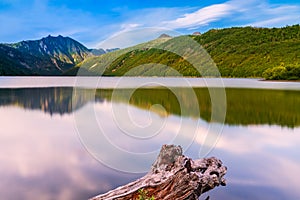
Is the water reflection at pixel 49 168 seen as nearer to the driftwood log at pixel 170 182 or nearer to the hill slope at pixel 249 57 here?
the driftwood log at pixel 170 182

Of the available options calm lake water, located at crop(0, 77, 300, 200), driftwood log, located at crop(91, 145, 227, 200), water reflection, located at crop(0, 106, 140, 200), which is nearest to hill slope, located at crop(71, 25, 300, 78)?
calm lake water, located at crop(0, 77, 300, 200)

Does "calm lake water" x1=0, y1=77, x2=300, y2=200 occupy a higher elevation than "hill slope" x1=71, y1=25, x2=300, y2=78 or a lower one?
lower

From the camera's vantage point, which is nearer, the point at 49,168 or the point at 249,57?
the point at 49,168

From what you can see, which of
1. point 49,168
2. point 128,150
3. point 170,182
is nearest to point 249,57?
point 128,150

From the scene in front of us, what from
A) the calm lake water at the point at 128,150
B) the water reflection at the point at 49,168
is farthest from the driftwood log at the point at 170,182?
the water reflection at the point at 49,168

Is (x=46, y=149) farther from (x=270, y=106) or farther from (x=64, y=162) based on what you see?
(x=270, y=106)

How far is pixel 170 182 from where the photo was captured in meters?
6.70

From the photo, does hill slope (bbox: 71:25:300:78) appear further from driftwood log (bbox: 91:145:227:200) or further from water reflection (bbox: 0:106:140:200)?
driftwood log (bbox: 91:145:227:200)

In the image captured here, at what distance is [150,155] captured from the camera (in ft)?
43.9

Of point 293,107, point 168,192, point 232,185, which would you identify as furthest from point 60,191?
point 293,107

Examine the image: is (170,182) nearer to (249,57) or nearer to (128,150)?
(128,150)

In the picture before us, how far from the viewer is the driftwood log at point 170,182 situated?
6.57 metres

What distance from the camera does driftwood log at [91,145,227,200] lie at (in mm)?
6574

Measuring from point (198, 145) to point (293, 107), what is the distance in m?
18.5
